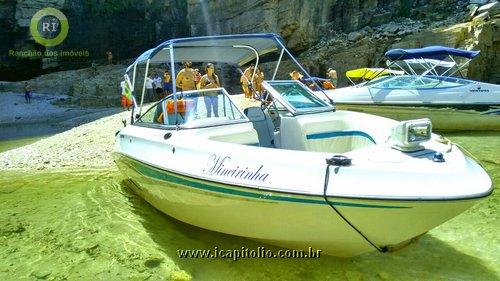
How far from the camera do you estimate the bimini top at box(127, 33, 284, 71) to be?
5.37 metres

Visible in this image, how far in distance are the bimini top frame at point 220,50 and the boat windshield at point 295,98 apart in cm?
29

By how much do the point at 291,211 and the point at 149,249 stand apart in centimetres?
185

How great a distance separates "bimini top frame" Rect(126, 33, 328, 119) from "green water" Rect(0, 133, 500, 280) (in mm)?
1737

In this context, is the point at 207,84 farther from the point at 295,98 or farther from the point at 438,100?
the point at 438,100

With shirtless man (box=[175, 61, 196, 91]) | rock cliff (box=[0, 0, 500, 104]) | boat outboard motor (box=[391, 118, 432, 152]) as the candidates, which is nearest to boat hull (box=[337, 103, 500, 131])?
shirtless man (box=[175, 61, 196, 91])

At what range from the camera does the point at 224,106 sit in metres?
5.02

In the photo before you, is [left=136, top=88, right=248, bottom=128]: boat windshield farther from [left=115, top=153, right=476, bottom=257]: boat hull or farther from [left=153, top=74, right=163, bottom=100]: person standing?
[left=153, top=74, right=163, bottom=100]: person standing

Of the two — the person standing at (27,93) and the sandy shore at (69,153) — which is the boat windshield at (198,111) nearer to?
the sandy shore at (69,153)

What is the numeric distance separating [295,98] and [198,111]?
4.08 ft

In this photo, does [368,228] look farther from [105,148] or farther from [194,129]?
[105,148]

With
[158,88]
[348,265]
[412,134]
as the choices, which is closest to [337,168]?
[412,134]

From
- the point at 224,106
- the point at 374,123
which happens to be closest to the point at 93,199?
the point at 224,106

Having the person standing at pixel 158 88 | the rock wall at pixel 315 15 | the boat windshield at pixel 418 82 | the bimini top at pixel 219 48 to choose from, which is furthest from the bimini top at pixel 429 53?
the rock wall at pixel 315 15

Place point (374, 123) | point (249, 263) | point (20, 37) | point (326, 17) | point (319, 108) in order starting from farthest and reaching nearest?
point (20, 37) → point (326, 17) → point (319, 108) → point (374, 123) → point (249, 263)
